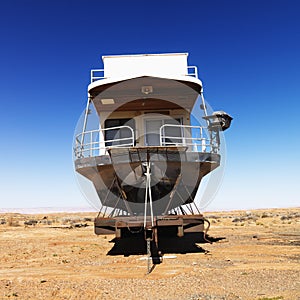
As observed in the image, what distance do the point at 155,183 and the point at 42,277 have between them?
4.21 metres

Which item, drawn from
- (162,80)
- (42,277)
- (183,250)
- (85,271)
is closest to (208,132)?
(162,80)

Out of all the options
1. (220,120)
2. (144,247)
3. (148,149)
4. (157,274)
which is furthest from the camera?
(144,247)

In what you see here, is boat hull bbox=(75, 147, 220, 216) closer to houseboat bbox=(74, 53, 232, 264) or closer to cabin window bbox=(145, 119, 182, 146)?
houseboat bbox=(74, 53, 232, 264)

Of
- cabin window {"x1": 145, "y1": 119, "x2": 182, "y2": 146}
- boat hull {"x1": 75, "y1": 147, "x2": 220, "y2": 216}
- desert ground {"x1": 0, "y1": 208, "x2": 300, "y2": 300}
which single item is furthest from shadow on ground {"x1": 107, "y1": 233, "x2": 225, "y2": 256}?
cabin window {"x1": 145, "y1": 119, "x2": 182, "y2": 146}

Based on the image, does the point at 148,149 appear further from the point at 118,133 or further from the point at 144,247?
the point at 144,247

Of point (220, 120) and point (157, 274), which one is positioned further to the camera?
point (220, 120)

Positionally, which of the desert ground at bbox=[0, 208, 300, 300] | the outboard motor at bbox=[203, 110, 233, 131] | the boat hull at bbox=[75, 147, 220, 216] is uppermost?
the outboard motor at bbox=[203, 110, 233, 131]

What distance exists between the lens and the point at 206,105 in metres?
12.0

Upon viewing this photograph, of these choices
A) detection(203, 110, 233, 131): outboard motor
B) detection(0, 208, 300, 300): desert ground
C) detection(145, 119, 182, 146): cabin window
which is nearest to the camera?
detection(0, 208, 300, 300): desert ground

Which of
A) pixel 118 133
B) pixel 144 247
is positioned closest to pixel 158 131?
pixel 118 133

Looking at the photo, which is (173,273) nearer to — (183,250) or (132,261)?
(132,261)

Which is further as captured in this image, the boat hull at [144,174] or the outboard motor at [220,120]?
the outboard motor at [220,120]

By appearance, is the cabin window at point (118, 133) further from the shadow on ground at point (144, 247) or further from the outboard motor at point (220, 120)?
the shadow on ground at point (144, 247)

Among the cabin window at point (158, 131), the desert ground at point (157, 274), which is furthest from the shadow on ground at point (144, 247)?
the cabin window at point (158, 131)
